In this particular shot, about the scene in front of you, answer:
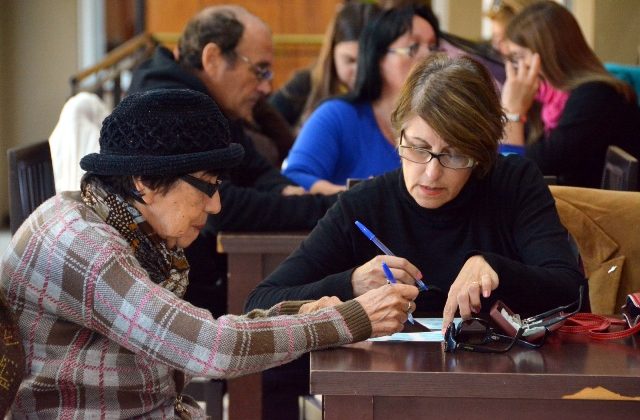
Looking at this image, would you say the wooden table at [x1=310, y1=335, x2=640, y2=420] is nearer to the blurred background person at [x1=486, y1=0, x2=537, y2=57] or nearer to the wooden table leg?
the wooden table leg

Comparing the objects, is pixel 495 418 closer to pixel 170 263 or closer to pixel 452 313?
pixel 452 313

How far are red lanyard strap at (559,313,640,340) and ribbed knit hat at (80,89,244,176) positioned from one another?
0.75 m

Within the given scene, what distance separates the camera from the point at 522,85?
411 centimetres

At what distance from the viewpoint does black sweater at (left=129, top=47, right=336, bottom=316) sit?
3217 millimetres

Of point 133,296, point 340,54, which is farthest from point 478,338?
point 340,54

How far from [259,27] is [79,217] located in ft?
6.74

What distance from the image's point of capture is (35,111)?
375 inches

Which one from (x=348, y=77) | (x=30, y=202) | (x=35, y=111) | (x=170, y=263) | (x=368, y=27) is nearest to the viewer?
(x=170, y=263)

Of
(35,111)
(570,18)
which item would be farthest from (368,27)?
(35,111)

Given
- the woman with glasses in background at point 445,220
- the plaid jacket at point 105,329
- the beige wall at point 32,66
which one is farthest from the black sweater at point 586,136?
the beige wall at point 32,66

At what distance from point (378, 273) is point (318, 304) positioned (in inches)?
7.0

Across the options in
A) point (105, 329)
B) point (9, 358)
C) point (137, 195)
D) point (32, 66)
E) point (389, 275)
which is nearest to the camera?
point (9, 358)

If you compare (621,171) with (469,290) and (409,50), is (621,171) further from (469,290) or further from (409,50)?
(469,290)

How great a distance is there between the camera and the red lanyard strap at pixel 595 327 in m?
1.98
